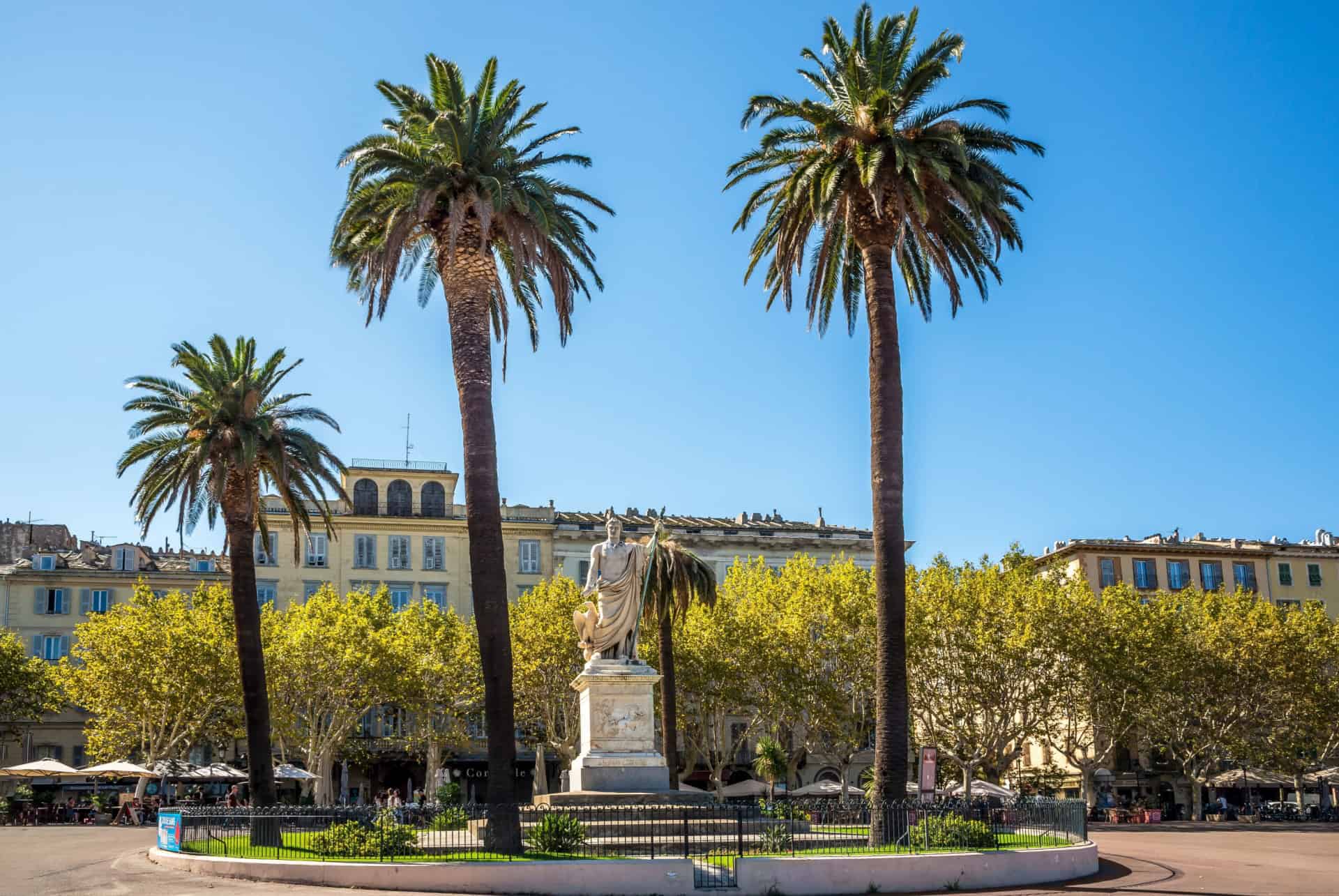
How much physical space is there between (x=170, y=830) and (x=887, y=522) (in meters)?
15.6

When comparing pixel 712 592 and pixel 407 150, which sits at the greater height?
pixel 407 150

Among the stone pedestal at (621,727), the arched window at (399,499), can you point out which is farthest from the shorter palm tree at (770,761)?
the arched window at (399,499)

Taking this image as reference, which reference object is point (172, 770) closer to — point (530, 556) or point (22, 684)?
point (22, 684)

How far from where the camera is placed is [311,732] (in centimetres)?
5469

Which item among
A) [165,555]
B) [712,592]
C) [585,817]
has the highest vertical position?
[165,555]

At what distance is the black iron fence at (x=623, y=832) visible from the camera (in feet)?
73.5

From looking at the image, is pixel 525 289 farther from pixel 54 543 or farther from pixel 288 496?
pixel 54 543

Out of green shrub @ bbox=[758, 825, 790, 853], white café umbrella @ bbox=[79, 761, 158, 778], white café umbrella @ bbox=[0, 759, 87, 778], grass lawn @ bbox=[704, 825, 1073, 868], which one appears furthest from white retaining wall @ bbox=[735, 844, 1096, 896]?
white café umbrella @ bbox=[0, 759, 87, 778]

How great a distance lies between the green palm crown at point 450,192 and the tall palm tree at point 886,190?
189 inches

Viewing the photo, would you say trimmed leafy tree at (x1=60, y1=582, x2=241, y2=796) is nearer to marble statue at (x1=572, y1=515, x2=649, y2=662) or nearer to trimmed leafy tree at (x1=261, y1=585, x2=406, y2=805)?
trimmed leafy tree at (x1=261, y1=585, x2=406, y2=805)

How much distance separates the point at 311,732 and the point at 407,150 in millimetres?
33887

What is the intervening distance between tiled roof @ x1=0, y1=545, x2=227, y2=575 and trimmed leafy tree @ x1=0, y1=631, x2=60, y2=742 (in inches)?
374

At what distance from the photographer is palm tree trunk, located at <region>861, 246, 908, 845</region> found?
25875 millimetres

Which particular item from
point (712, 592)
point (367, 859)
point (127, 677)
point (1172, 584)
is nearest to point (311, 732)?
point (127, 677)
